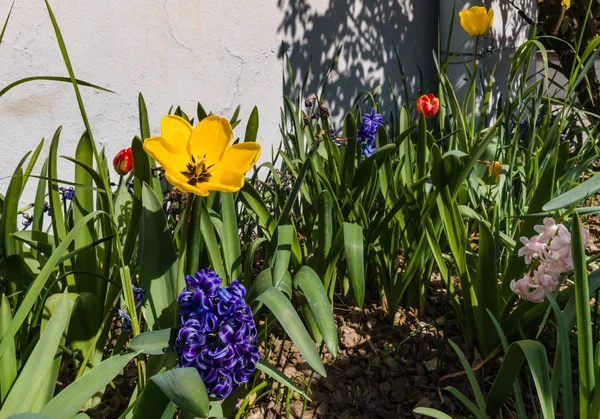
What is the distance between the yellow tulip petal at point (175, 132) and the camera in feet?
3.61

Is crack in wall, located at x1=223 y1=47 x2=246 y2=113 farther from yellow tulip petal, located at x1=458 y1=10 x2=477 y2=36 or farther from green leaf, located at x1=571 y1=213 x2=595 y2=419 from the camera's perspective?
green leaf, located at x1=571 y1=213 x2=595 y2=419

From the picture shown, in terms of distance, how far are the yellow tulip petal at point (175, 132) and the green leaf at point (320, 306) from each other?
0.43 m

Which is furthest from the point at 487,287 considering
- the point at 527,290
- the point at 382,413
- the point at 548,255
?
the point at 382,413

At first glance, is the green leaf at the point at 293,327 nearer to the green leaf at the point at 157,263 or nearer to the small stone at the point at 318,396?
the green leaf at the point at 157,263

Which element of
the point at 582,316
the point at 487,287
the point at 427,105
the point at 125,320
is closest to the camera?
the point at 582,316

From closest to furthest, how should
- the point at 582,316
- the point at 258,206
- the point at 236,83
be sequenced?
the point at 582,316
the point at 258,206
the point at 236,83

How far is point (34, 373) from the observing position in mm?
1056

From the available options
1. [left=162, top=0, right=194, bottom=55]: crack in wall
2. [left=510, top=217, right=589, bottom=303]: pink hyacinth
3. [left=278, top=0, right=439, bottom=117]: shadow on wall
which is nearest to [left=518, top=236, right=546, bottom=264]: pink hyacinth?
[left=510, top=217, right=589, bottom=303]: pink hyacinth

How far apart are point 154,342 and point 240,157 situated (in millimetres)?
380

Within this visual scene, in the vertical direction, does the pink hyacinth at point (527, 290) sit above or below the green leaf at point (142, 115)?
below

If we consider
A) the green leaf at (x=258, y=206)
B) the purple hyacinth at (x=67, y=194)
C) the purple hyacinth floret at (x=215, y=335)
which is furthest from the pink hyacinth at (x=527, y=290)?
the purple hyacinth at (x=67, y=194)

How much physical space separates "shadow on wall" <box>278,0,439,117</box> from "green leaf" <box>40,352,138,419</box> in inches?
76.6

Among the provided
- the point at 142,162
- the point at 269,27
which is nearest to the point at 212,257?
the point at 142,162

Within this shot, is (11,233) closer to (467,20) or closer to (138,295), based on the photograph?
(138,295)
